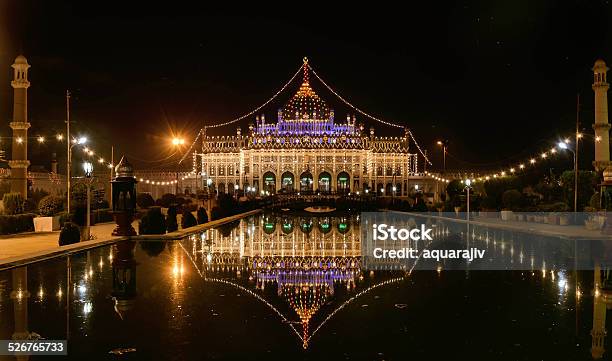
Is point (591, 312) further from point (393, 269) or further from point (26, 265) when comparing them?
point (26, 265)

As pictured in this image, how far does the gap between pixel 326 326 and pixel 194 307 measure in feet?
8.01

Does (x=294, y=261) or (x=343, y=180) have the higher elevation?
(x=343, y=180)

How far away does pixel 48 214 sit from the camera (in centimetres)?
2994

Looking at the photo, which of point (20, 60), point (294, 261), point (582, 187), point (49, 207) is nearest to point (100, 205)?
point (49, 207)

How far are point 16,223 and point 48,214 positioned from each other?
428 centimetres

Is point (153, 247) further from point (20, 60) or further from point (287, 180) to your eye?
point (287, 180)

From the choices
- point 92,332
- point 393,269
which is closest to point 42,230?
point 393,269

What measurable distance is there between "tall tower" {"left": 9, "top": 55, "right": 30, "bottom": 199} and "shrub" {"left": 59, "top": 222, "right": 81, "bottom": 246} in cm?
2167

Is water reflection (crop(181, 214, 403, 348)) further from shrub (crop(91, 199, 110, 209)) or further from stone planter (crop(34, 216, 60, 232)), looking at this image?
shrub (crop(91, 199, 110, 209))

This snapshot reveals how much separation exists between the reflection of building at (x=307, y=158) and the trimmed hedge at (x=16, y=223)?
71.6 metres

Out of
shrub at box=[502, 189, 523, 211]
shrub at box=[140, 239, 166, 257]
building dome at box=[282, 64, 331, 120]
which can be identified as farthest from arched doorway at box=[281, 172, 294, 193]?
shrub at box=[140, 239, 166, 257]

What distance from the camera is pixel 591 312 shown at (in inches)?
372

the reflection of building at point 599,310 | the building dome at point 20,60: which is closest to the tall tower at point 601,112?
the reflection of building at point 599,310

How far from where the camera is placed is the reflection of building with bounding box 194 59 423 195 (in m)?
101
